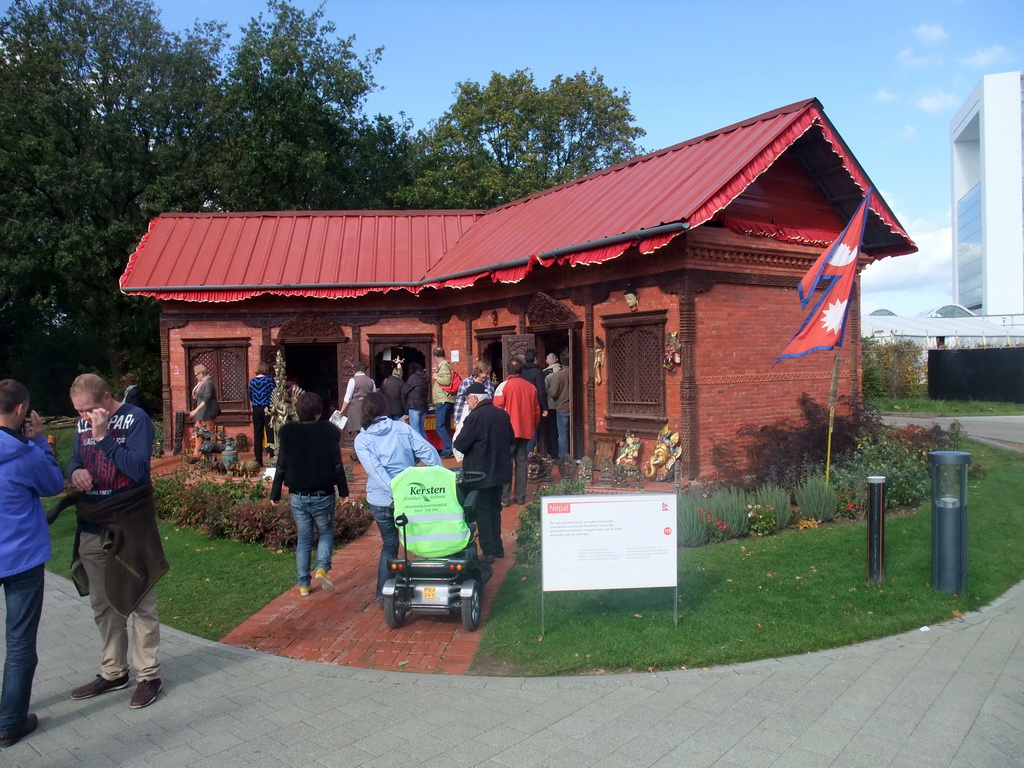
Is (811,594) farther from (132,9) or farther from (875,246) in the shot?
(132,9)

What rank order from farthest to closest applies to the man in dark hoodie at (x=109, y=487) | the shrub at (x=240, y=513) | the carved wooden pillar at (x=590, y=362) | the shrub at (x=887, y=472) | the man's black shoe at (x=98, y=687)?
1. the carved wooden pillar at (x=590, y=362)
2. the shrub at (x=887, y=472)
3. the shrub at (x=240, y=513)
4. the man's black shoe at (x=98, y=687)
5. the man in dark hoodie at (x=109, y=487)

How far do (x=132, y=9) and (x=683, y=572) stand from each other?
25.9m

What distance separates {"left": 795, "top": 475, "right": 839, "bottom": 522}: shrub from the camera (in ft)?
28.8

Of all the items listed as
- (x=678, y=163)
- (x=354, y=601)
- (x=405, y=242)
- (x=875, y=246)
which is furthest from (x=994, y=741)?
(x=405, y=242)

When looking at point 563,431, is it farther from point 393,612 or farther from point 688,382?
point 393,612

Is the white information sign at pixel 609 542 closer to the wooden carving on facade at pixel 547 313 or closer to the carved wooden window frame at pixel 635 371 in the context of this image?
the carved wooden window frame at pixel 635 371

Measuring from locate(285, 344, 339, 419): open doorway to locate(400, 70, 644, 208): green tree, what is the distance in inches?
434

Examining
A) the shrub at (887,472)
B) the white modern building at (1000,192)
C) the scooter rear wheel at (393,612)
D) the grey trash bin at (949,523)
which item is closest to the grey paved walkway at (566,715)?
the scooter rear wheel at (393,612)

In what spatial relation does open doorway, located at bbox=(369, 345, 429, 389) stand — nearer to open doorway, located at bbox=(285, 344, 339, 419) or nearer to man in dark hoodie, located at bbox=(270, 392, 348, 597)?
open doorway, located at bbox=(285, 344, 339, 419)

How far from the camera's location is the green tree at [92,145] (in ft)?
72.4

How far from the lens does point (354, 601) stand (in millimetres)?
6707

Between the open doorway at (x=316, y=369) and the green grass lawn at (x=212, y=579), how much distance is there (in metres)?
10.5

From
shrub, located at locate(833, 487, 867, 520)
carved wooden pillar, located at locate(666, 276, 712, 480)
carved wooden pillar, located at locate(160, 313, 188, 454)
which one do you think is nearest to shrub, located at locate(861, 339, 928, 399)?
carved wooden pillar, located at locate(666, 276, 712, 480)

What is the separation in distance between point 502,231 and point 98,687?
1169 cm
